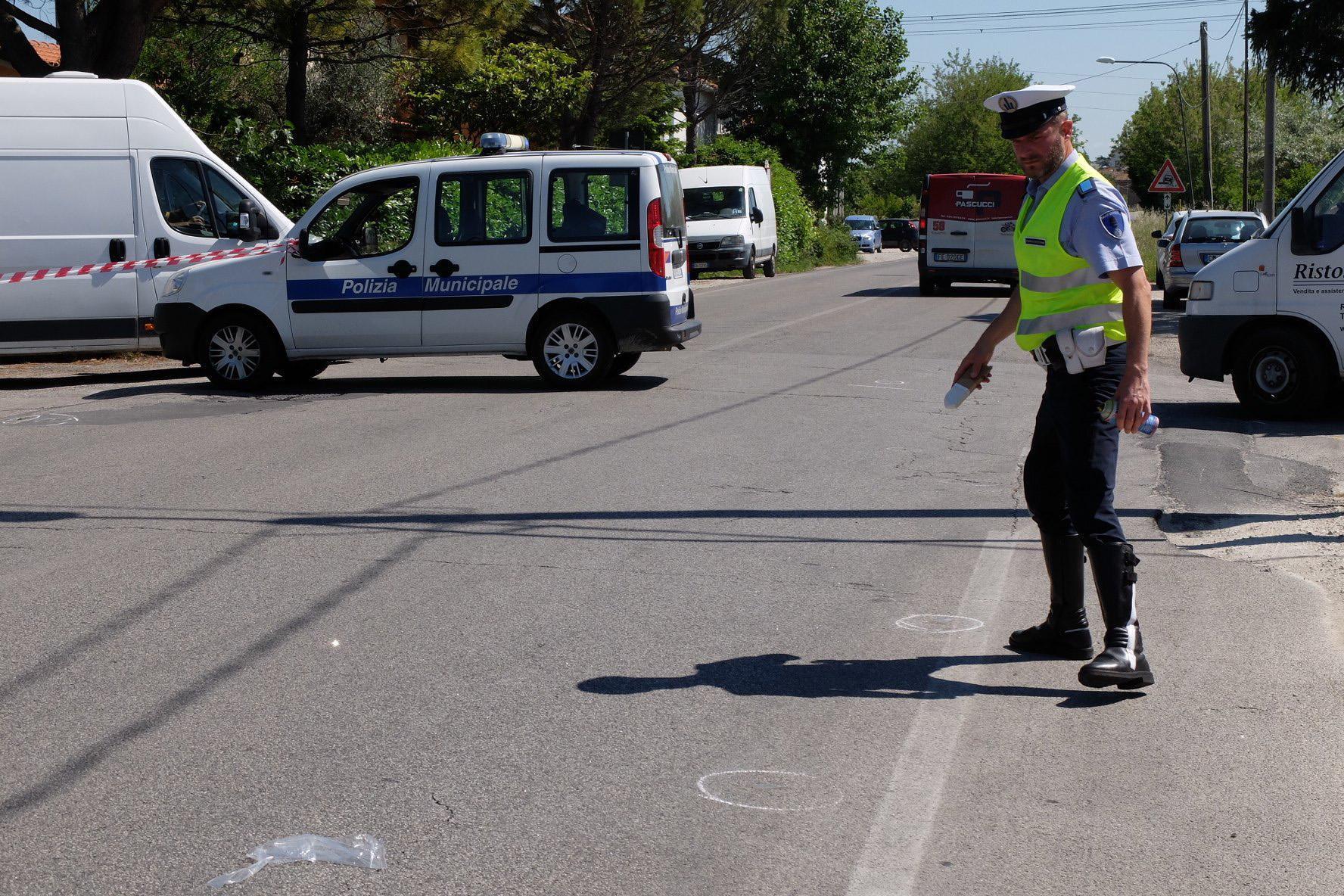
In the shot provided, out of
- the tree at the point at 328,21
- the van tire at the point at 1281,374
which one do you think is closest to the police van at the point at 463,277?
the van tire at the point at 1281,374

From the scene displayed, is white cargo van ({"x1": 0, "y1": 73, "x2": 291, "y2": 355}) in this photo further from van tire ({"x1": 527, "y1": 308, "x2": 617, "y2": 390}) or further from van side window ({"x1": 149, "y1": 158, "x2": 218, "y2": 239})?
van tire ({"x1": 527, "y1": 308, "x2": 617, "y2": 390})

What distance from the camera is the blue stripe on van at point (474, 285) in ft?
41.5

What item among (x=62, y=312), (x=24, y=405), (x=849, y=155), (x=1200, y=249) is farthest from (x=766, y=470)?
(x=849, y=155)

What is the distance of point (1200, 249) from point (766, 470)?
18.4m

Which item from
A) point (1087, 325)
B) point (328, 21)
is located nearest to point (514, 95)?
point (328, 21)

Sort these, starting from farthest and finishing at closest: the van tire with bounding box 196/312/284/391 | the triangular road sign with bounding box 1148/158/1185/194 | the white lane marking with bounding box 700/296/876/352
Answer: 1. the triangular road sign with bounding box 1148/158/1185/194
2. the white lane marking with bounding box 700/296/876/352
3. the van tire with bounding box 196/312/284/391

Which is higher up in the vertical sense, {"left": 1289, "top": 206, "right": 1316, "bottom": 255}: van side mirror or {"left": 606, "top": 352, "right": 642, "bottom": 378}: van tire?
{"left": 1289, "top": 206, "right": 1316, "bottom": 255}: van side mirror

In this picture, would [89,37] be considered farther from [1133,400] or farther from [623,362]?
[1133,400]

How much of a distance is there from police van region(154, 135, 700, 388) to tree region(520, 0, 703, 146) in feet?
61.8

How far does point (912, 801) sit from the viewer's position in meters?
3.88

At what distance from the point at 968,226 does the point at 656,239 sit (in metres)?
Answer: 17.2

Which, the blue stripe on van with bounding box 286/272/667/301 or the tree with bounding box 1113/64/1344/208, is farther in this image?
the tree with bounding box 1113/64/1344/208

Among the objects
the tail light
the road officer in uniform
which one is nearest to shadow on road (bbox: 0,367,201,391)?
the tail light

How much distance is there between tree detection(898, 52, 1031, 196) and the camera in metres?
86.4
